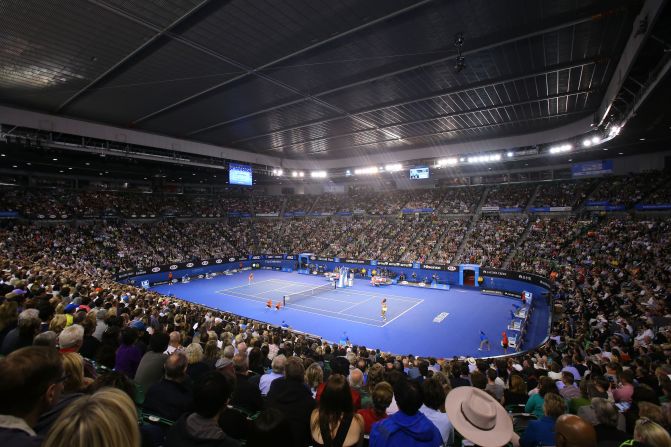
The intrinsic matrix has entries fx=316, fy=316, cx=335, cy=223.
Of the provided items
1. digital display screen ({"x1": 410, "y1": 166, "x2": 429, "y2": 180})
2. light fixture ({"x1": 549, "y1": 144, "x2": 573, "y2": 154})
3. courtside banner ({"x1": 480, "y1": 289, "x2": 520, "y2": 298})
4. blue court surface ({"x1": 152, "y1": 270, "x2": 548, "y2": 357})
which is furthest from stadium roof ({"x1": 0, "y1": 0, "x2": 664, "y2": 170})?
blue court surface ({"x1": 152, "y1": 270, "x2": 548, "y2": 357})

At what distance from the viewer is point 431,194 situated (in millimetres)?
44406

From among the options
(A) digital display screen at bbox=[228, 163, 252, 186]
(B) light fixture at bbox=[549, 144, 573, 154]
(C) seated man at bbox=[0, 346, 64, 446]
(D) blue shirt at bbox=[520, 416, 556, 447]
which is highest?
(B) light fixture at bbox=[549, 144, 573, 154]

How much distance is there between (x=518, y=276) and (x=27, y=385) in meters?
31.4

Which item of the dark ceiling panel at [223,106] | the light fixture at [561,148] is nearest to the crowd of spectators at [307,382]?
the light fixture at [561,148]

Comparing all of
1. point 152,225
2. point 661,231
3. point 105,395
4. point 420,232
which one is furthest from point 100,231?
point 661,231

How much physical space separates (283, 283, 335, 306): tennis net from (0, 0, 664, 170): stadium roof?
14.7 meters

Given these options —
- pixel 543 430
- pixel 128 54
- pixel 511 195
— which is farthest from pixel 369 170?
pixel 543 430

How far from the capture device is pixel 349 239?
43.7m

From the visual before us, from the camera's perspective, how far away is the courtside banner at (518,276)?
2464 cm

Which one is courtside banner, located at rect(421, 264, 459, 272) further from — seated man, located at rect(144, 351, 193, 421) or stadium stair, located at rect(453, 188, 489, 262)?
seated man, located at rect(144, 351, 193, 421)

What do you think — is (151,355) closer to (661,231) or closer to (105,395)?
(105,395)

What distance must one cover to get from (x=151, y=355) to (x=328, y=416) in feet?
11.7

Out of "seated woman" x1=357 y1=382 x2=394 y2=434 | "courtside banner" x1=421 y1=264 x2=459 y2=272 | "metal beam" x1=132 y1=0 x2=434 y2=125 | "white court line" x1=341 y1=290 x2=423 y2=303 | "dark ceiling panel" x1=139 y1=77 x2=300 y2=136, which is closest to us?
"seated woman" x1=357 y1=382 x2=394 y2=434

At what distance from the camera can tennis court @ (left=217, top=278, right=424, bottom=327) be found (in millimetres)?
23484
